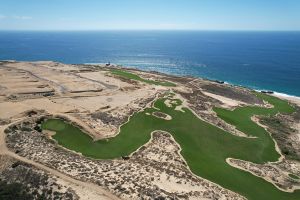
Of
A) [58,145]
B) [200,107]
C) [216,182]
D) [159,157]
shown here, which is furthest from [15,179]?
[200,107]

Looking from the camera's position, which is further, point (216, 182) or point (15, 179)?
point (216, 182)

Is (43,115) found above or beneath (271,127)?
above

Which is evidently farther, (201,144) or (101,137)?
(201,144)

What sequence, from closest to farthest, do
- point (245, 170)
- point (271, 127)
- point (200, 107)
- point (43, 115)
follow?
point (245, 170) → point (43, 115) → point (271, 127) → point (200, 107)

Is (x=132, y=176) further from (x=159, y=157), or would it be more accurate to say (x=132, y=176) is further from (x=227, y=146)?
(x=227, y=146)

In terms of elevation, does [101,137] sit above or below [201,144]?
above

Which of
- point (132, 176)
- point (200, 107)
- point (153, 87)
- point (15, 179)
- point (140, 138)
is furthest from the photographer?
point (153, 87)

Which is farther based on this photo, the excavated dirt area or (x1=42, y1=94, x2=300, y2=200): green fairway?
(x1=42, y1=94, x2=300, y2=200): green fairway

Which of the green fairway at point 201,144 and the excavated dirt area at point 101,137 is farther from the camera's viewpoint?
the green fairway at point 201,144
